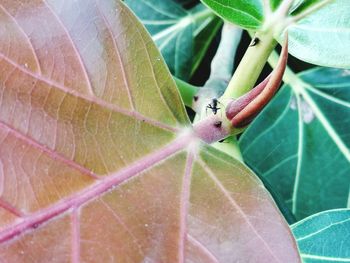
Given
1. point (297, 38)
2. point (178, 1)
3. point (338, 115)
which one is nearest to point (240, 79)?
point (297, 38)

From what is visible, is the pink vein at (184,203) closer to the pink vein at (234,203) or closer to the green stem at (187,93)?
the pink vein at (234,203)

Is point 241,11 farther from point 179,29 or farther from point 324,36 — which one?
point 179,29

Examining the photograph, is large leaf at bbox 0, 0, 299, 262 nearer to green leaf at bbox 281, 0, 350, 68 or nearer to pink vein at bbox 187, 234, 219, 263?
pink vein at bbox 187, 234, 219, 263

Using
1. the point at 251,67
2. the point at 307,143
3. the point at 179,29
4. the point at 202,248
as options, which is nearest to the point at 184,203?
the point at 202,248

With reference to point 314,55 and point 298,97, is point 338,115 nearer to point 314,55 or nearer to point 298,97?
point 298,97

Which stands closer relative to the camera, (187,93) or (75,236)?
(75,236)

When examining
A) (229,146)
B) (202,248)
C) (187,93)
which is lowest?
(202,248)

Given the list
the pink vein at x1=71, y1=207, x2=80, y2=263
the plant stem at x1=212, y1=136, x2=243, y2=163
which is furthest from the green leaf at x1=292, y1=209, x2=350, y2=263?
the pink vein at x1=71, y1=207, x2=80, y2=263
